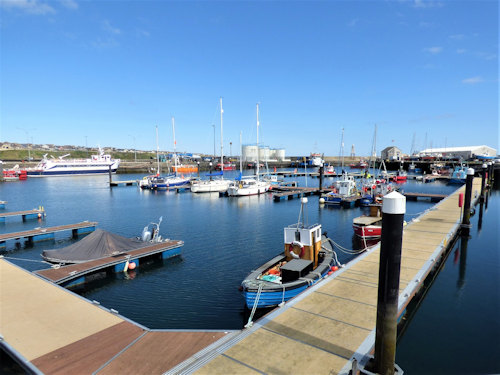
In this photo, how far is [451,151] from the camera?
510 feet

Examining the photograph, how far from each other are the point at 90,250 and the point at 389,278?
21.3 m

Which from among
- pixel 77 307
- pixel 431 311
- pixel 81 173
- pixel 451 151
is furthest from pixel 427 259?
pixel 451 151

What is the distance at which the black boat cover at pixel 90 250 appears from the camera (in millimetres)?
21312

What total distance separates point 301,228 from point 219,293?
6.49 meters

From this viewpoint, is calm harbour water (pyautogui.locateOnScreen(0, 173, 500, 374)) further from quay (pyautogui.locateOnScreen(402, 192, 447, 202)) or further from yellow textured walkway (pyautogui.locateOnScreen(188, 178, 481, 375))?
quay (pyautogui.locateOnScreen(402, 192, 447, 202))

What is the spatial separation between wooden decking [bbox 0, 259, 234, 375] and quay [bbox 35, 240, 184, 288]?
4808mm

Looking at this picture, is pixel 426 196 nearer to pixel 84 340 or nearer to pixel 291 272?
pixel 291 272

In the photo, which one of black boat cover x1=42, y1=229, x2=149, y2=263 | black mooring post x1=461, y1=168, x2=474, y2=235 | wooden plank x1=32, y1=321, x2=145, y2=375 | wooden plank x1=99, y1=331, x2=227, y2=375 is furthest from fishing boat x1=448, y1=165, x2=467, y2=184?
wooden plank x1=32, y1=321, x2=145, y2=375

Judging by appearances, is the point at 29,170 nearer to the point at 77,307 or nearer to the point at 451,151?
the point at 77,307

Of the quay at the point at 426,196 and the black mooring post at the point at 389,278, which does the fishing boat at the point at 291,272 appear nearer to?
the black mooring post at the point at 389,278

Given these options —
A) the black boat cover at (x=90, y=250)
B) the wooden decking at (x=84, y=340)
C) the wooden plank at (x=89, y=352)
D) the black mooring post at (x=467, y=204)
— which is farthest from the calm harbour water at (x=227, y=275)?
the wooden plank at (x=89, y=352)

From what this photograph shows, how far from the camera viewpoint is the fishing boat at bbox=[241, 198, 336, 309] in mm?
14773

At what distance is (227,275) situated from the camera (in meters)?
21.0

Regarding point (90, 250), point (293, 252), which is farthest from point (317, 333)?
point (90, 250)
